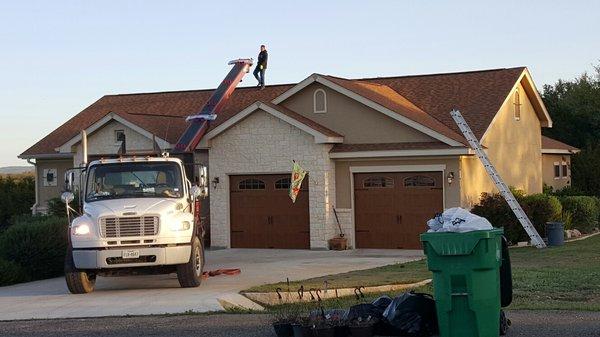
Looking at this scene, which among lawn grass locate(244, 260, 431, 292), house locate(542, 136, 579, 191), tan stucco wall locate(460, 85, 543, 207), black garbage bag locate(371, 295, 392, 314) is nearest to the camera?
black garbage bag locate(371, 295, 392, 314)

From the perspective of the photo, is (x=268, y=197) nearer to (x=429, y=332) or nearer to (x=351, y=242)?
(x=351, y=242)

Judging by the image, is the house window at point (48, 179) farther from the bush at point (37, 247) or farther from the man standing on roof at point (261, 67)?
the bush at point (37, 247)

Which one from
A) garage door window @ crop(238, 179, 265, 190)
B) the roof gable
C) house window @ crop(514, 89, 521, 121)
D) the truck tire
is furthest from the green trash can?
house window @ crop(514, 89, 521, 121)

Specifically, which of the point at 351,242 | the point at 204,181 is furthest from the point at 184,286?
the point at 351,242

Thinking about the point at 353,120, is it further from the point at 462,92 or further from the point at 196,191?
the point at 196,191

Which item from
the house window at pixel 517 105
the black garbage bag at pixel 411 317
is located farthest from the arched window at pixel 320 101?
the black garbage bag at pixel 411 317

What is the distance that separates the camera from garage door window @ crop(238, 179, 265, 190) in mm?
28364

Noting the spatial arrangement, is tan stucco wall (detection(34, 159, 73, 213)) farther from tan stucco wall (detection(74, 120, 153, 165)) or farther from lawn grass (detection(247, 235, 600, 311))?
lawn grass (detection(247, 235, 600, 311))

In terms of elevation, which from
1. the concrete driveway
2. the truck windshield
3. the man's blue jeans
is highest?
the man's blue jeans

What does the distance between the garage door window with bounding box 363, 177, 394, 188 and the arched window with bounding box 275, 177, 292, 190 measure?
224cm

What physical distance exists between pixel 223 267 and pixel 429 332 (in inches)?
451

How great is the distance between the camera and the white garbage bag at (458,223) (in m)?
10.5

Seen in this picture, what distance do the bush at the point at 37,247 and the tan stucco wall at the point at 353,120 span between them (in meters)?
9.11

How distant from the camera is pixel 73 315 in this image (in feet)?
48.4
